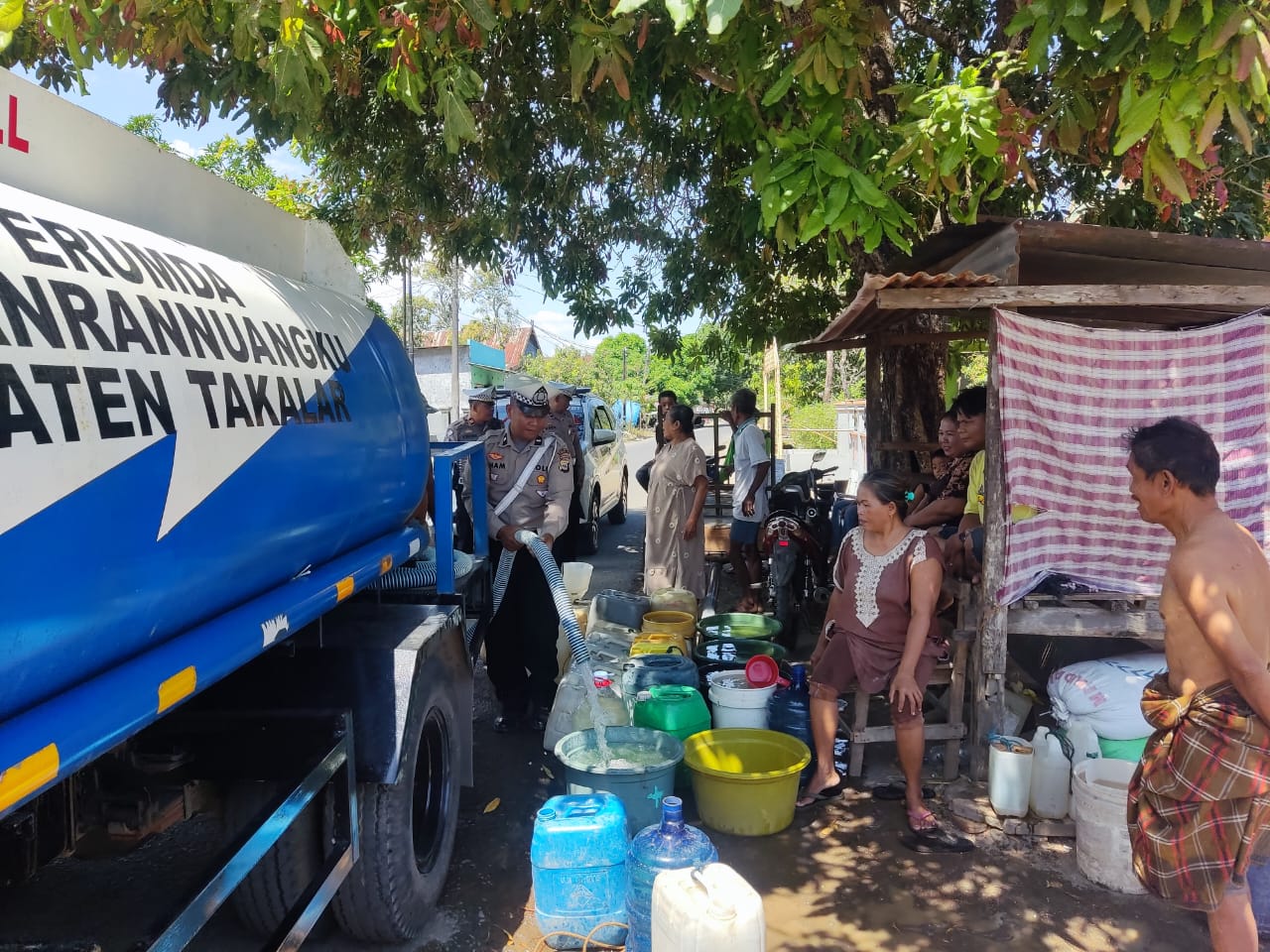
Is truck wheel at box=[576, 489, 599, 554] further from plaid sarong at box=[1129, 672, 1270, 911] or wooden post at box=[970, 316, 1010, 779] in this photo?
plaid sarong at box=[1129, 672, 1270, 911]

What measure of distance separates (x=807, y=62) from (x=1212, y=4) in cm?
132

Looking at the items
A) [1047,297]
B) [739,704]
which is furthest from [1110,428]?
[739,704]

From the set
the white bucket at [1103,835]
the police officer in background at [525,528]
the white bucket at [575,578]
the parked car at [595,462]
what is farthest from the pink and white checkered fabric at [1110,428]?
the parked car at [595,462]

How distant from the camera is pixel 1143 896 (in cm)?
325

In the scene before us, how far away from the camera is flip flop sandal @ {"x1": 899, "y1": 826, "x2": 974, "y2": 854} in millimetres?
3592

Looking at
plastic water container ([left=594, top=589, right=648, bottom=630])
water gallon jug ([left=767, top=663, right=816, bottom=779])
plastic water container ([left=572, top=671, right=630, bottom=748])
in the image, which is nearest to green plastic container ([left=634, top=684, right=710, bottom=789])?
plastic water container ([left=572, top=671, right=630, bottom=748])

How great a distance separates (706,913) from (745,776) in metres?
1.28

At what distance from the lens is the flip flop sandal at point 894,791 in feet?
13.3

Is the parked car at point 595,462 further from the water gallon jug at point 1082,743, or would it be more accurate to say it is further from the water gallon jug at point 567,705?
the water gallon jug at point 1082,743

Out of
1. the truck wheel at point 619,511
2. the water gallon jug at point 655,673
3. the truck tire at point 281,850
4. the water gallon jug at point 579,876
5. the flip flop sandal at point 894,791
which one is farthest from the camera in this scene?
the truck wheel at point 619,511

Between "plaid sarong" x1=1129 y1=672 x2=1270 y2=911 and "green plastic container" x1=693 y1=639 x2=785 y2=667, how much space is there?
251 cm

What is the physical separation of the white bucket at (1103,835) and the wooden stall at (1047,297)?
2.32ft

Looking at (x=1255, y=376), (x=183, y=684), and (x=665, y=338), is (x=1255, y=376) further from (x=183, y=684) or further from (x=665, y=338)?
(x=665, y=338)

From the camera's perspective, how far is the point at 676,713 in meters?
4.02
